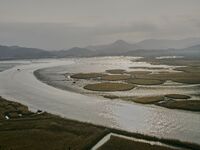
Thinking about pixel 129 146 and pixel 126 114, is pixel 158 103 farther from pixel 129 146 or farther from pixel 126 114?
pixel 129 146

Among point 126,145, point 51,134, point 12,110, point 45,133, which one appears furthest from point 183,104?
point 12,110

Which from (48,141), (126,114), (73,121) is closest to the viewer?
(48,141)

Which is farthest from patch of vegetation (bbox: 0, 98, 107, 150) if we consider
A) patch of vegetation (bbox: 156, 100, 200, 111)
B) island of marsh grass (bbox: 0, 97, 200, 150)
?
patch of vegetation (bbox: 156, 100, 200, 111)

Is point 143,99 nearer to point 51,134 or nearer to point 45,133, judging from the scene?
point 51,134

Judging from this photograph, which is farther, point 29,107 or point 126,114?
point 29,107

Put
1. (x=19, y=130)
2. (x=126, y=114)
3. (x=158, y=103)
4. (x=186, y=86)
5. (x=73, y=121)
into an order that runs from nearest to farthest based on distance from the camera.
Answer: (x=19, y=130)
(x=73, y=121)
(x=126, y=114)
(x=158, y=103)
(x=186, y=86)

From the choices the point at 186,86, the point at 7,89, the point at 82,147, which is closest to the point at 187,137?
the point at 82,147
